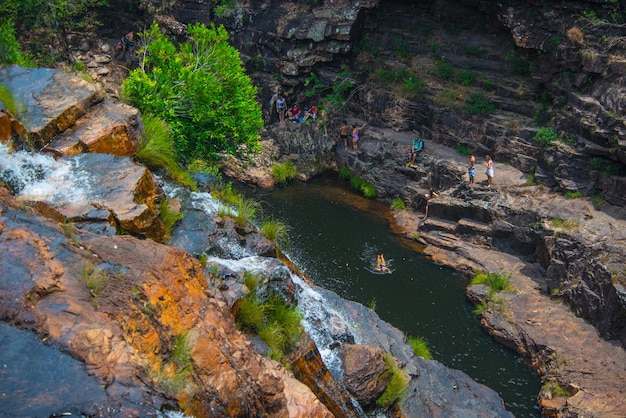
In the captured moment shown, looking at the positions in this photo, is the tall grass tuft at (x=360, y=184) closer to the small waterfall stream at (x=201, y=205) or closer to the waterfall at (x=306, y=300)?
the small waterfall stream at (x=201, y=205)

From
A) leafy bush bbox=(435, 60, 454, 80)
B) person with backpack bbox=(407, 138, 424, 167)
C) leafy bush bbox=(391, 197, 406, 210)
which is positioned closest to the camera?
leafy bush bbox=(391, 197, 406, 210)

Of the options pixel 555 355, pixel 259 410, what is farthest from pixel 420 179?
pixel 259 410

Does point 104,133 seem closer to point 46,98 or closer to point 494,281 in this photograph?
point 46,98

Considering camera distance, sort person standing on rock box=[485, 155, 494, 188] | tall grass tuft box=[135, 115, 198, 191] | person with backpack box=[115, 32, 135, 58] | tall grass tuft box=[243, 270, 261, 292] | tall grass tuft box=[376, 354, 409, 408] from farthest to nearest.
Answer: person with backpack box=[115, 32, 135, 58], person standing on rock box=[485, 155, 494, 188], tall grass tuft box=[135, 115, 198, 191], tall grass tuft box=[376, 354, 409, 408], tall grass tuft box=[243, 270, 261, 292]

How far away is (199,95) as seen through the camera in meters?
17.6

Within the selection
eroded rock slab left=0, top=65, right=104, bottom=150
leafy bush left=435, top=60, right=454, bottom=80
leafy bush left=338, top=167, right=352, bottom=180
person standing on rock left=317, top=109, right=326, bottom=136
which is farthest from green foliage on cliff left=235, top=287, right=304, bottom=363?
person standing on rock left=317, top=109, right=326, bottom=136

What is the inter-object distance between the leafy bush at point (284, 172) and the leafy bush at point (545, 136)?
12.1m

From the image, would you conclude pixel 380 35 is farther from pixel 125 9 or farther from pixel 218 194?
pixel 218 194

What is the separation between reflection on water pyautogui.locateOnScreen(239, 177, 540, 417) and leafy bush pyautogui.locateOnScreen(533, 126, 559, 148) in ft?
23.5

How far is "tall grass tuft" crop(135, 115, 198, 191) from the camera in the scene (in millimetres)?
14805

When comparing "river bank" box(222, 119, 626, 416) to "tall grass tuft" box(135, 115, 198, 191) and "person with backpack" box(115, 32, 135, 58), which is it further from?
"person with backpack" box(115, 32, 135, 58)

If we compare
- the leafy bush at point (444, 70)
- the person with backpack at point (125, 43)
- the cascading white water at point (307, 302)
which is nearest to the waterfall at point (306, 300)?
the cascading white water at point (307, 302)

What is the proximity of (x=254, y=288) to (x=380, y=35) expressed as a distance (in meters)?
24.8

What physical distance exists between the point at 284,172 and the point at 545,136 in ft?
42.1
